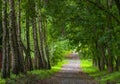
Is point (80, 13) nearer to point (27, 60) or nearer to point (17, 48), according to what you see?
point (27, 60)

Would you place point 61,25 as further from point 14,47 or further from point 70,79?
point 14,47

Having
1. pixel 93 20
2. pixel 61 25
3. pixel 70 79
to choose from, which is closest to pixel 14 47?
pixel 70 79

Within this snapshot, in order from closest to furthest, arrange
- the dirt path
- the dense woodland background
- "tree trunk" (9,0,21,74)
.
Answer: "tree trunk" (9,0,21,74) < the dense woodland background < the dirt path

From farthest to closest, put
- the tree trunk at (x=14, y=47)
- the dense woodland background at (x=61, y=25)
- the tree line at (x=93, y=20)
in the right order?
1. the tree line at (x=93, y=20)
2. the dense woodland background at (x=61, y=25)
3. the tree trunk at (x=14, y=47)

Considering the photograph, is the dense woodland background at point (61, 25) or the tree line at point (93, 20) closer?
the dense woodland background at point (61, 25)

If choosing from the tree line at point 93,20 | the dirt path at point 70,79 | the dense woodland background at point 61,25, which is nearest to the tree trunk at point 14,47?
the dense woodland background at point 61,25

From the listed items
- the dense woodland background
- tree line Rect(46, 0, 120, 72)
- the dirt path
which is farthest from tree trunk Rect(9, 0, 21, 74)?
tree line Rect(46, 0, 120, 72)

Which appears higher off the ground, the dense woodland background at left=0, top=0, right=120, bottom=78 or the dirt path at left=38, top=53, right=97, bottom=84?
the dense woodland background at left=0, top=0, right=120, bottom=78

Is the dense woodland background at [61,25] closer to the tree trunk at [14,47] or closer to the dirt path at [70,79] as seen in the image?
the tree trunk at [14,47]

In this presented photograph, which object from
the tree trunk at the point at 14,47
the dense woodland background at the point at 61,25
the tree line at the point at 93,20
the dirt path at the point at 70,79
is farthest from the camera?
the tree line at the point at 93,20

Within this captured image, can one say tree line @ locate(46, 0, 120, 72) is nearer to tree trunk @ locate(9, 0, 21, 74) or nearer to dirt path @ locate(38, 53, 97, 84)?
dirt path @ locate(38, 53, 97, 84)

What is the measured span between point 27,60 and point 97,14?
263 inches

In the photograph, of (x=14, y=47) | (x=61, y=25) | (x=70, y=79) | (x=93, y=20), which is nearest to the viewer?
(x=14, y=47)

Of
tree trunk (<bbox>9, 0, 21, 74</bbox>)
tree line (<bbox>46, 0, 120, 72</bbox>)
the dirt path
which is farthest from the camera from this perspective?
tree line (<bbox>46, 0, 120, 72</bbox>)
